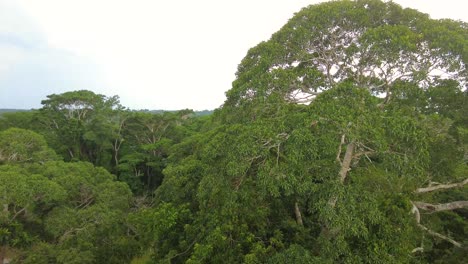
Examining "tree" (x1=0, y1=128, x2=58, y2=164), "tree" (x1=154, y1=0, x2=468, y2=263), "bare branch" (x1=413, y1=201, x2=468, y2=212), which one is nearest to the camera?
"tree" (x1=154, y1=0, x2=468, y2=263)

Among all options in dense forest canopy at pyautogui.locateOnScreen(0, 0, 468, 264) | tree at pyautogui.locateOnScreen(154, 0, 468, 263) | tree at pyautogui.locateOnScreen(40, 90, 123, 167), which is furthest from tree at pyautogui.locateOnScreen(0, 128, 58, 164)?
tree at pyautogui.locateOnScreen(154, 0, 468, 263)

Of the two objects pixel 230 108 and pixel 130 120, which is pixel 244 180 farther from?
pixel 130 120

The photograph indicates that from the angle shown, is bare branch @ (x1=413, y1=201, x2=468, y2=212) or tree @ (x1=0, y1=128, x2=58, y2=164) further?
tree @ (x1=0, y1=128, x2=58, y2=164)

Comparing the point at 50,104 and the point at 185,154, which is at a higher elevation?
the point at 50,104

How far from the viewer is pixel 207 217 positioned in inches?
259

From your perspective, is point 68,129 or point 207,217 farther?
point 68,129

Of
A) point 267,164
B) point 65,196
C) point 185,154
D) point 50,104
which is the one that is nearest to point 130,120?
point 50,104

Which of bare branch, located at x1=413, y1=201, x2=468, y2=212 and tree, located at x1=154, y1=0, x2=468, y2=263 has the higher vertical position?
tree, located at x1=154, y1=0, x2=468, y2=263

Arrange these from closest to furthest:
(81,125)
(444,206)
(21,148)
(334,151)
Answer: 1. (334,151)
2. (444,206)
3. (21,148)
4. (81,125)

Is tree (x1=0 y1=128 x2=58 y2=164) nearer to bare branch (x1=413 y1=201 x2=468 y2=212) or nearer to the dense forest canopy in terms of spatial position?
the dense forest canopy

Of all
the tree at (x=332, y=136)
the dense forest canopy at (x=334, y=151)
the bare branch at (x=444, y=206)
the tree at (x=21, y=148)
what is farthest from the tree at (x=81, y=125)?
the bare branch at (x=444, y=206)

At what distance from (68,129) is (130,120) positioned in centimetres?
482

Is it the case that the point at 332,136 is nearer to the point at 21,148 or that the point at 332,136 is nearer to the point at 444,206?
the point at 444,206

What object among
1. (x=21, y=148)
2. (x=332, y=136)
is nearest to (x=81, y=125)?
(x=21, y=148)
